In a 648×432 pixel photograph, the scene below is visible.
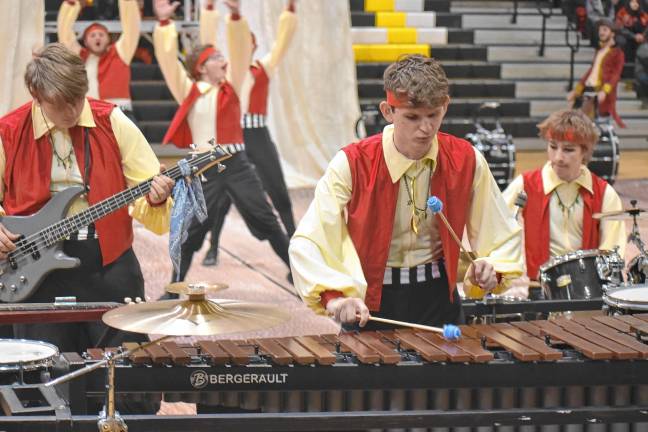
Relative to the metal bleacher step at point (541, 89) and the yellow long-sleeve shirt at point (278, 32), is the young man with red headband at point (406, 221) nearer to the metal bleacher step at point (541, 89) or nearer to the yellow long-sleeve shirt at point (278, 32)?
the yellow long-sleeve shirt at point (278, 32)

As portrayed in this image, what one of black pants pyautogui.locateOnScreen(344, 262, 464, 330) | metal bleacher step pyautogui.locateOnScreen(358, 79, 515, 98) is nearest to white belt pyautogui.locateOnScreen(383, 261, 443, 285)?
black pants pyautogui.locateOnScreen(344, 262, 464, 330)

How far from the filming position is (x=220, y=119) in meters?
8.80

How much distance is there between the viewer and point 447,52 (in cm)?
1766

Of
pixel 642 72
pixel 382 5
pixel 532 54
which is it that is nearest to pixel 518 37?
pixel 532 54

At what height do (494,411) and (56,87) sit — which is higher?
(56,87)

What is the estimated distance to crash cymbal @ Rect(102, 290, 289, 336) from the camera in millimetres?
3666

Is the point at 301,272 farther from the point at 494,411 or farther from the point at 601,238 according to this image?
the point at 601,238

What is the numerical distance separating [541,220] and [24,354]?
3.22 metres

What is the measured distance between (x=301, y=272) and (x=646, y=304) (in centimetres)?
136

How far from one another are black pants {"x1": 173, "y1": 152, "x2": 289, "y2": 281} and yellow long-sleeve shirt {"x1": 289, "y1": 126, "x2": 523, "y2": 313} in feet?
13.3

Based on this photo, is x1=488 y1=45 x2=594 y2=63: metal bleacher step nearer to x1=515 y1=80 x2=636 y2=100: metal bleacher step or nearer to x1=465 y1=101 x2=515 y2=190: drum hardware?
x1=515 y1=80 x2=636 y2=100: metal bleacher step

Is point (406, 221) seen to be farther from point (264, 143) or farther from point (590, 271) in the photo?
point (264, 143)

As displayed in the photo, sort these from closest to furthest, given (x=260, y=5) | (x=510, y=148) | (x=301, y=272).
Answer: (x=301, y=272) < (x=510, y=148) < (x=260, y=5)

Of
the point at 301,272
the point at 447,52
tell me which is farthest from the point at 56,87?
the point at 447,52
